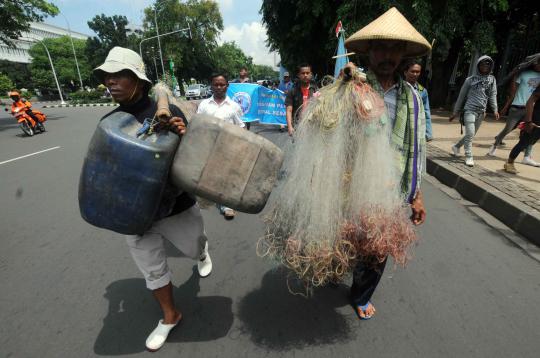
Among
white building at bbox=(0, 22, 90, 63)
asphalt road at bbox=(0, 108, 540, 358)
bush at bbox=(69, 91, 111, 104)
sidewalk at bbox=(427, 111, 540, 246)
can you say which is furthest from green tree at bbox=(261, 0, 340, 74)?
white building at bbox=(0, 22, 90, 63)

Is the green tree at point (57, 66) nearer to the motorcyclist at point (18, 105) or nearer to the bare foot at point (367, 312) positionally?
the motorcyclist at point (18, 105)

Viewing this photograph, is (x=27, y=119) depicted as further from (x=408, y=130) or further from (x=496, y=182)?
(x=496, y=182)

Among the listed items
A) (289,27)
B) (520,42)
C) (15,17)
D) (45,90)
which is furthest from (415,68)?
(45,90)

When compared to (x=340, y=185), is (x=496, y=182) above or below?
below

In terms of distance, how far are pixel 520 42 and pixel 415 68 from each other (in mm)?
8423

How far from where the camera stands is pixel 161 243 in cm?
191

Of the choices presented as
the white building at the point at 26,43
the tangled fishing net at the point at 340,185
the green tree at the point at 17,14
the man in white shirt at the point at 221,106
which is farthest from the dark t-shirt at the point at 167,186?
the white building at the point at 26,43

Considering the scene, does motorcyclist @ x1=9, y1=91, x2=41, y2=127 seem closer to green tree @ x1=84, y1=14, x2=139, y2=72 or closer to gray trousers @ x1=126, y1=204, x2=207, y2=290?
gray trousers @ x1=126, y1=204, x2=207, y2=290

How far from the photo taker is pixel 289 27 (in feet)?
45.6

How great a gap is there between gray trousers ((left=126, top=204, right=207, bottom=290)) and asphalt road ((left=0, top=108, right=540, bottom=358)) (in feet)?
1.45

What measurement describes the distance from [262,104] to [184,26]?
121ft

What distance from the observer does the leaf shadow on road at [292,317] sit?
1.94 meters

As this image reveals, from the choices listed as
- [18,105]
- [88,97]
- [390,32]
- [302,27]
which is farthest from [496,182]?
[88,97]

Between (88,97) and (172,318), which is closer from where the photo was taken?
(172,318)
